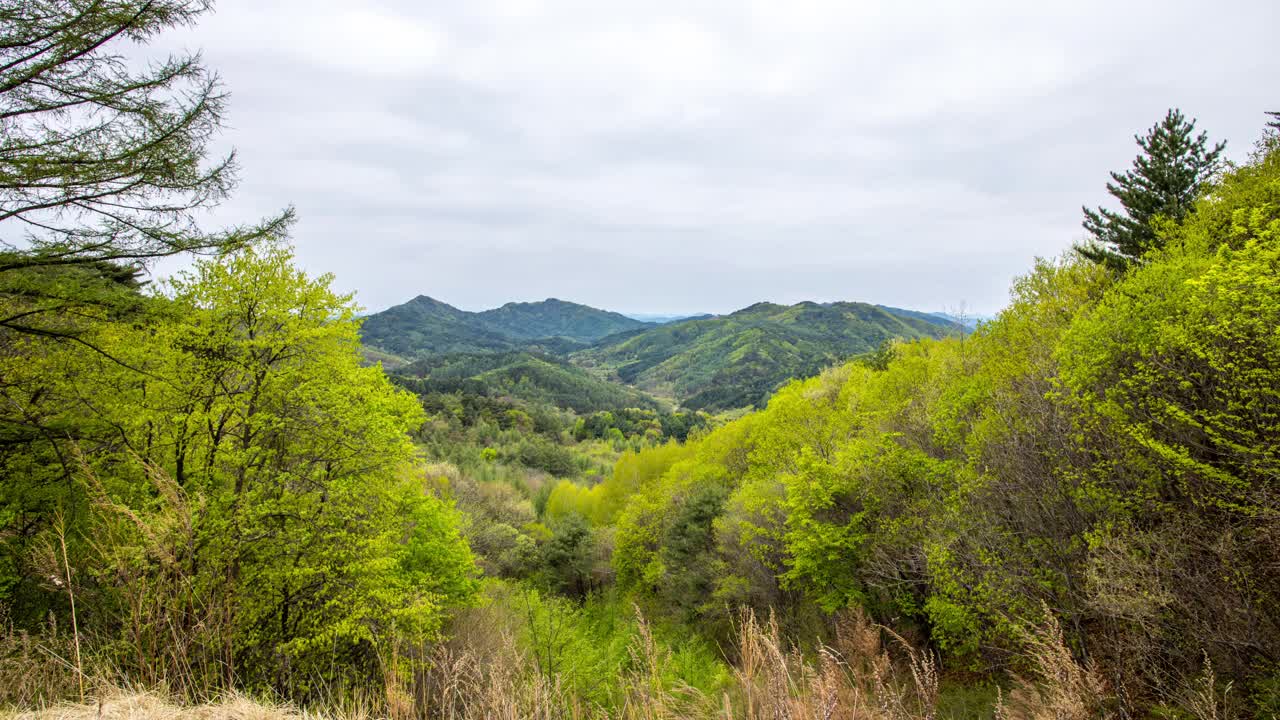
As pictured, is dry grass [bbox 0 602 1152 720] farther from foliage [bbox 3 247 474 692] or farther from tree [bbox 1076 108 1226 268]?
tree [bbox 1076 108 1226 268]

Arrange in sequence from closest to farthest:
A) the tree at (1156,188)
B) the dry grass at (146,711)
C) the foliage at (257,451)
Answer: the dry grass at (146,711) < the foliage at (257,451) < the tree at (1156,188)

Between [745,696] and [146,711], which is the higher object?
[745,696]

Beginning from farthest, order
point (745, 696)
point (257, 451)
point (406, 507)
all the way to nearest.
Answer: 1. point (406, 507)
2. point (257, 451)
3. point (745, 696)

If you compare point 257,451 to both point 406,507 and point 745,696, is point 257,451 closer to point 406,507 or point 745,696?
point 406,507

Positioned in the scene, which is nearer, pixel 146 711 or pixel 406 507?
pixel 146 711

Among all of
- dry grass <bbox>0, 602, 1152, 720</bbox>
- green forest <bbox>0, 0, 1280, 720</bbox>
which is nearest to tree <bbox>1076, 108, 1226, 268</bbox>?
green forest <bbox>0, 0, 1280, 720</bbox>

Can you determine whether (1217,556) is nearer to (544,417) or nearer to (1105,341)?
(1105,341)

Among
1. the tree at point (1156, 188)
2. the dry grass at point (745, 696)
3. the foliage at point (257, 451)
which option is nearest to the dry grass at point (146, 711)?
the dry grass at point (745, 696)

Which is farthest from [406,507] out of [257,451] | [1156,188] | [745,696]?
[1156,188]

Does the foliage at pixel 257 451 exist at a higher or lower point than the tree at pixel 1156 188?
lower

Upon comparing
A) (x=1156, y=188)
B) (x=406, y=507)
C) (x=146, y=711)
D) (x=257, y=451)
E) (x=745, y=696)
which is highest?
(x=1156, y=188)

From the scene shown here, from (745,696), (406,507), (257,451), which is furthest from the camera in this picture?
(406,507)

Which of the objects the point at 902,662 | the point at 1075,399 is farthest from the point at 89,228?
the point at 902,662

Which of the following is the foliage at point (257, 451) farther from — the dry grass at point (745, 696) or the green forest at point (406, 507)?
the dry grass at point (745, 696)
